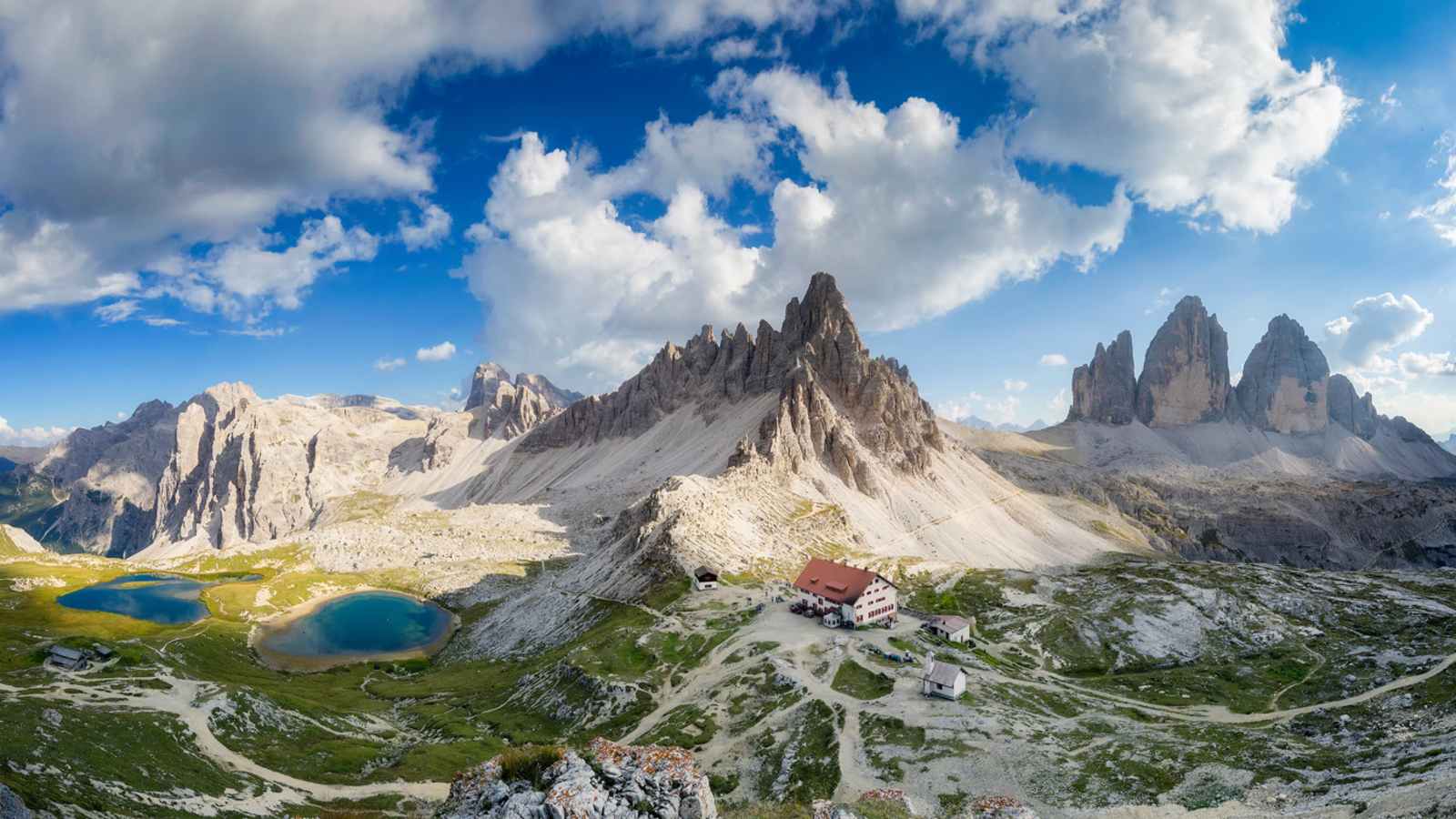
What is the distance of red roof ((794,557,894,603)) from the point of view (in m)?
89.6

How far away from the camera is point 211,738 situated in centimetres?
6050

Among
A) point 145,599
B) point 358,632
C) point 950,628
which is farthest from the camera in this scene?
point 145,599

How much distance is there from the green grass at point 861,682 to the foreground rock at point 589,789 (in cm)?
4655

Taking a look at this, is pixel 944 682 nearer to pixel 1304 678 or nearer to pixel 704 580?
pixel 1304 678

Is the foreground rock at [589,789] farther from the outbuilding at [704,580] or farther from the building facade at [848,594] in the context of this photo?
the outbuilding at [704,580]

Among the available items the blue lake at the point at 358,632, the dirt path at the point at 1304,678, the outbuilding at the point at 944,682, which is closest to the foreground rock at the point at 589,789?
the outbuilding at the point at 944,682

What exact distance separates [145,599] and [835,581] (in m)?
141

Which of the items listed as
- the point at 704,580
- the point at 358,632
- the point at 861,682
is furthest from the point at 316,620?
the point at 861,682

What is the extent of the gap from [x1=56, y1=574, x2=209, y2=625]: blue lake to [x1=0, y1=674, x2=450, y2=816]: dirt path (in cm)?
6471

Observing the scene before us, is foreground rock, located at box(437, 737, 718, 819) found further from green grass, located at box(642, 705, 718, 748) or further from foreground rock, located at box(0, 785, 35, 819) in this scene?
green grass, located at box(642, 705, 718, 748)

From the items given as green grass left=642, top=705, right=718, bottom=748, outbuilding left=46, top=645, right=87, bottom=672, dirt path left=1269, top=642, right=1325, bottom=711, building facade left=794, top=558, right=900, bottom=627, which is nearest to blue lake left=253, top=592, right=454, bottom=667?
outbuilding left=46, top=645, right=87, bottom=672

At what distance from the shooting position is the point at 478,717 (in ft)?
266

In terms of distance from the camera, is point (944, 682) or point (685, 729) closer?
point (944, 682)

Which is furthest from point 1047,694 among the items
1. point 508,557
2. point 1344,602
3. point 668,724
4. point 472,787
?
point 508,557
